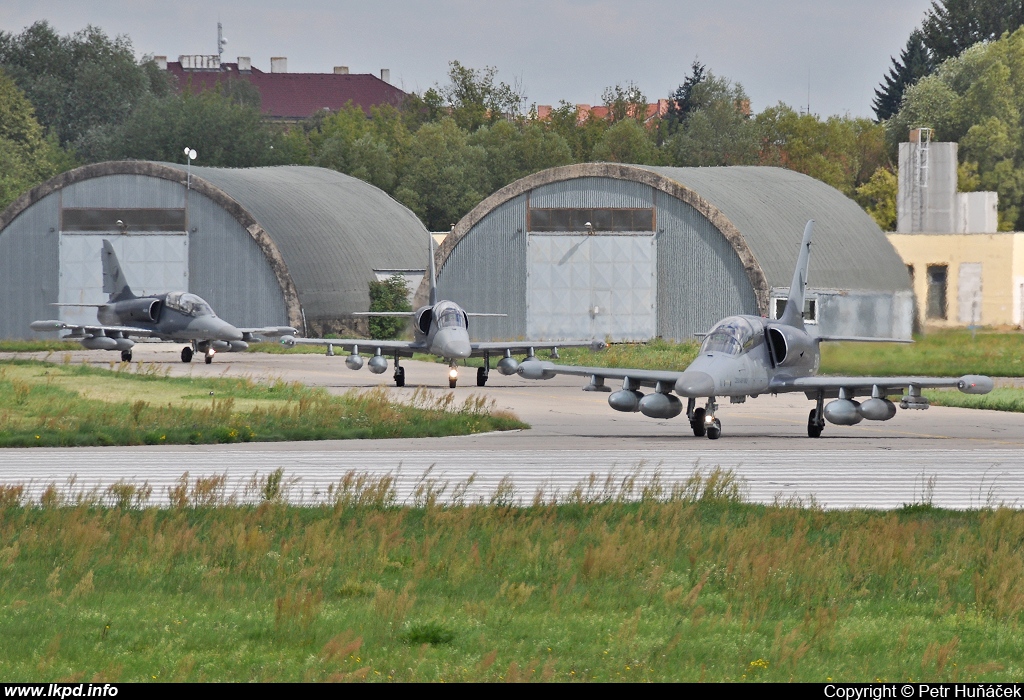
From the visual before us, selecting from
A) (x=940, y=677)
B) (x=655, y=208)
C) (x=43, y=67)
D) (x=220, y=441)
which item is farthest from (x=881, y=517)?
(x=43, y=67)

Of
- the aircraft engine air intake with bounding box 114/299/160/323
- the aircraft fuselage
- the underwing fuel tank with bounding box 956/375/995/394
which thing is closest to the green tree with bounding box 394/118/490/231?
the aircraft engine air intake with bounding box 114/299/160/323

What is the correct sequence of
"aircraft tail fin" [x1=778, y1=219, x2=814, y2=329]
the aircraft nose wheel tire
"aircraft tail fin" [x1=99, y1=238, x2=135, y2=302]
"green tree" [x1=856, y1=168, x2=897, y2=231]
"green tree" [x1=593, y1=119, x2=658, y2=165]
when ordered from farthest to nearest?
"green tree" [x1=593, y1=119, x2=658, y2=165] → "green tree" [x1=856, y1=168, x2=897, y2=231] → "aircraft tail fin" [x1=99, y1=238, x2=135, y2=302] → "aircraft tail fin" [x1=778, y1=219, x2=814, y2=329] → the aircraft nose wheel tire

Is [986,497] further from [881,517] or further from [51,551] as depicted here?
[51,551]

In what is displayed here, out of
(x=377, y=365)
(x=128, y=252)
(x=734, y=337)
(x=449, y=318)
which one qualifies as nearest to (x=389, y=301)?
(x=128, y=252)

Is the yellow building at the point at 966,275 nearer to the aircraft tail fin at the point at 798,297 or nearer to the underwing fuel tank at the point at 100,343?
the underwing fuel tank at the point at 100,343

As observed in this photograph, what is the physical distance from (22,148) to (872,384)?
300ft

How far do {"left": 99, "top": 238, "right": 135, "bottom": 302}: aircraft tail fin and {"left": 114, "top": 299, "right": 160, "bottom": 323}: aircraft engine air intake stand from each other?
2.50 ft

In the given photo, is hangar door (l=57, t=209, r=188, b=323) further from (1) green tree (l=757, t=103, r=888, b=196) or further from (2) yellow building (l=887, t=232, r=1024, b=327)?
(1) green tree (l=757, t=103, r=888, b=196)

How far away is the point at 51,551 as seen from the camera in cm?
1191

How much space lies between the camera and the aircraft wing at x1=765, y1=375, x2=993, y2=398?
904 inches

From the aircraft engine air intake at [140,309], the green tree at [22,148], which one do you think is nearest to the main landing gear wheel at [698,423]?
the aircraft engine air intake at [140,309]

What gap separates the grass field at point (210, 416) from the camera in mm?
22812

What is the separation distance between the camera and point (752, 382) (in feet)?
80.9

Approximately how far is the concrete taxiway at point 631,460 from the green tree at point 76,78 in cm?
9966
